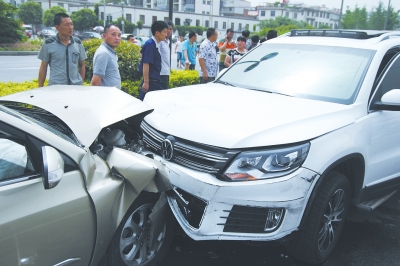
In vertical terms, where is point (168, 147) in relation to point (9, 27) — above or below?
above

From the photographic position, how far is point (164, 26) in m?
6.21

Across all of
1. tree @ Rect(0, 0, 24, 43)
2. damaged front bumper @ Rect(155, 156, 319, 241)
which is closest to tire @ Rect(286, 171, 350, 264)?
damaged front bumper @ Rect(155, 156, 319, 241)

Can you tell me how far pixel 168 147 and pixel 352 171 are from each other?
5.33 ft

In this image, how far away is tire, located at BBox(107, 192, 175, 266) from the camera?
8.82 ft

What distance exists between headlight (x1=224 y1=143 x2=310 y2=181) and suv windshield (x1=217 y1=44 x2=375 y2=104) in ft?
3.32

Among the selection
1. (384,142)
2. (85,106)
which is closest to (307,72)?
(384,142)

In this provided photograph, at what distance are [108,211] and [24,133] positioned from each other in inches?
27.0

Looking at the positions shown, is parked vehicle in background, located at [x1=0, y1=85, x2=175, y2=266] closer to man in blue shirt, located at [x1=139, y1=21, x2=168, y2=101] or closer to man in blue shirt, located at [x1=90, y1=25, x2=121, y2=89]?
man in blue shirt, located at [x1=90, y1=25, x2=121, y2=89]

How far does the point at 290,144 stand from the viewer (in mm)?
2760

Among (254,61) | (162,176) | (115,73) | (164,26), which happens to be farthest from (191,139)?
(164,26)

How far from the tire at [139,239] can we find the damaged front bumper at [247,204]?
0.29 metres

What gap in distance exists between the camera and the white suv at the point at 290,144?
2.72 metres

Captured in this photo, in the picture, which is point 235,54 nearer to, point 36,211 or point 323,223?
point 323,223

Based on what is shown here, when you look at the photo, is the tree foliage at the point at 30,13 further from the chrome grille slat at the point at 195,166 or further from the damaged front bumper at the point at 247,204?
the damaged front bumper at the point at 247,204
